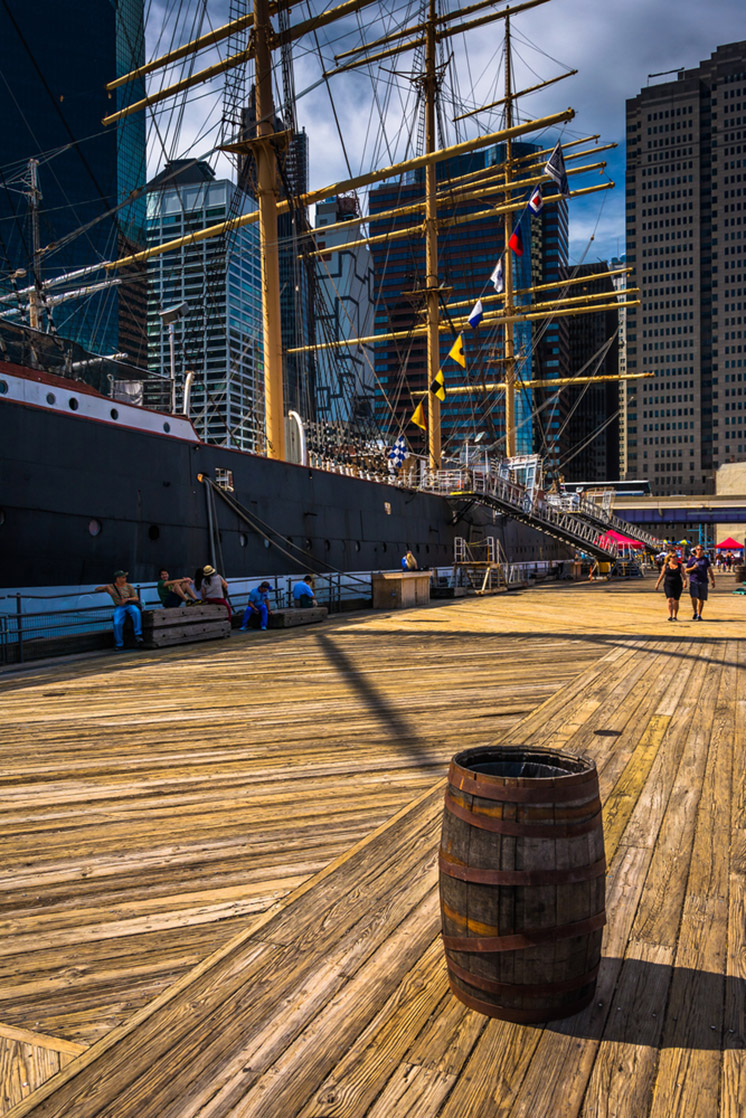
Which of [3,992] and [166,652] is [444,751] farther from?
[166,652]

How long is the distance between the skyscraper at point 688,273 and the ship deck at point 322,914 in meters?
161

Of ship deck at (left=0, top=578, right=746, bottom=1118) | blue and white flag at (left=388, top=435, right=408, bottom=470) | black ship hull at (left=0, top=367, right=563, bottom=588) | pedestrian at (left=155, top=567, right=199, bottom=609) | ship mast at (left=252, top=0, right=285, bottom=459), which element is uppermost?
ship mast at (left=252, top=0, right=285, bottom=459)

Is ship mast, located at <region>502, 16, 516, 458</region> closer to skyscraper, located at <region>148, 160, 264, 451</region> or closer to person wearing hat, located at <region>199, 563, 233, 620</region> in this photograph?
skyscraper, located at <region>148, 160, 264, 451</region>

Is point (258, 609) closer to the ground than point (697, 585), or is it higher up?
closer to the ground

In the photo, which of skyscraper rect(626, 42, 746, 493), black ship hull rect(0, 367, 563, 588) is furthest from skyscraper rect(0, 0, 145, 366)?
skyscraper rect(626, 42, 746, 493)

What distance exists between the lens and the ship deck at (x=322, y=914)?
2.29m

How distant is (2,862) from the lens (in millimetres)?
3920

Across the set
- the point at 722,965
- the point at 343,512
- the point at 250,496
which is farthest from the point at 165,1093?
the point at 343,512

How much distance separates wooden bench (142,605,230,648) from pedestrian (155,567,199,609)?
59 centimetres

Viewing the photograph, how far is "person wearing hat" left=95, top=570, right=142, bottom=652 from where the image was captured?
12.0 metres

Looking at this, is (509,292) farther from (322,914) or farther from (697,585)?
(322,914)

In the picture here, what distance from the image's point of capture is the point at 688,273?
530 feet

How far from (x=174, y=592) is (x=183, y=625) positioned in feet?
3.79

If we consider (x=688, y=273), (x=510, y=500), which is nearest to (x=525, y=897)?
(x=510, y=500)
